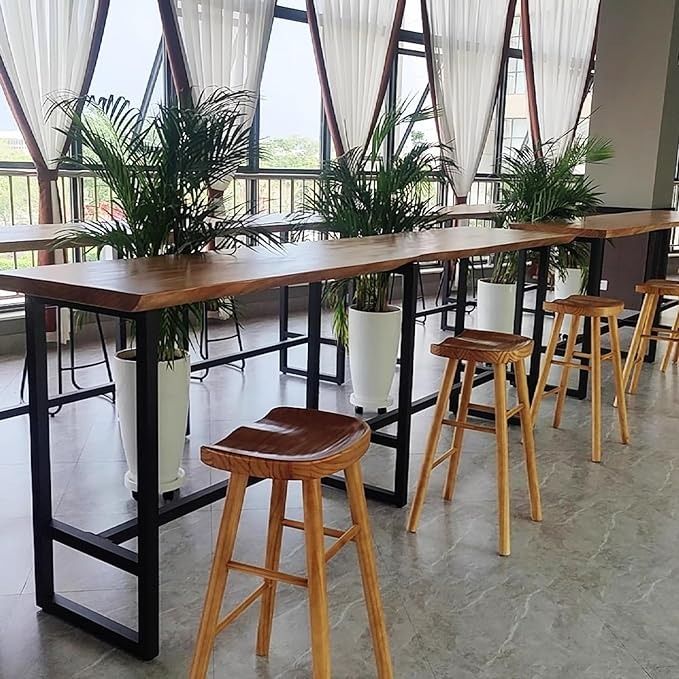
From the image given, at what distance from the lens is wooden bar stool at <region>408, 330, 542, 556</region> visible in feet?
8.55

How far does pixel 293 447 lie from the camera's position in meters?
1.79

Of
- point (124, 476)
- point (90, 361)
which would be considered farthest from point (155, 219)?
point (90, 361)

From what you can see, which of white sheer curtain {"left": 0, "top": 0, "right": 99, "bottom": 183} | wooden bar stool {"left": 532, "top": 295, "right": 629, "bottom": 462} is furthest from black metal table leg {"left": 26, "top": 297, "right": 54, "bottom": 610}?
white sheer curtain {"left": 0, "top": 0, "right": 99, "bottom": 183}

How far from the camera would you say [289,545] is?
259cm

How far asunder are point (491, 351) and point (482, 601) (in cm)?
78

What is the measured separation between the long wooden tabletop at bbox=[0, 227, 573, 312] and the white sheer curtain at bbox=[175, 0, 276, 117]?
9.63 feet

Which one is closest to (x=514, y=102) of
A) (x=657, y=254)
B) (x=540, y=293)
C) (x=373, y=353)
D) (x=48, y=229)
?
(x=657, y=254)

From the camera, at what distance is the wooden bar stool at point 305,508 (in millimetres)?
1663

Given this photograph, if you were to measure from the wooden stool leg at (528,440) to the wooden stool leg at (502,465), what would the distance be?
10cm

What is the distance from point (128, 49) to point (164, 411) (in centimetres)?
393

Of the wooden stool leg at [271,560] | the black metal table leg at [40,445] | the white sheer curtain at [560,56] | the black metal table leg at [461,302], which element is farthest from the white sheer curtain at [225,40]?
the wooden stool leg at [271,560]

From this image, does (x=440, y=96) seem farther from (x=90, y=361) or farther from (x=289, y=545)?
(x=289, y=545)

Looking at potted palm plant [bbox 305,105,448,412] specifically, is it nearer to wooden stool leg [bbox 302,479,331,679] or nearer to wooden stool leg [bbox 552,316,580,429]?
wooden stool leg [bbox 552,316,580,429]

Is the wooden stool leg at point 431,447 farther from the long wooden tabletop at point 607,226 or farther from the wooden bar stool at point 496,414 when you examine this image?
the long wooden tabletop at point 607,226
